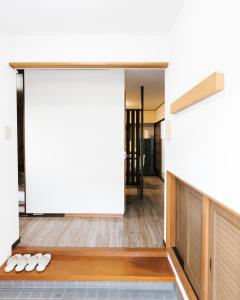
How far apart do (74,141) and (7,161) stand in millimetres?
1466

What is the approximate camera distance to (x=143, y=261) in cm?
264

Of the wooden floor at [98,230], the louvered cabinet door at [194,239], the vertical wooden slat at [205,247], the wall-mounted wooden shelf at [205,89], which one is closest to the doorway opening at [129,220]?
the wooden floor at [98,230]

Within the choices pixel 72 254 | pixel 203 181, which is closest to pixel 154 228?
pixel 72 254

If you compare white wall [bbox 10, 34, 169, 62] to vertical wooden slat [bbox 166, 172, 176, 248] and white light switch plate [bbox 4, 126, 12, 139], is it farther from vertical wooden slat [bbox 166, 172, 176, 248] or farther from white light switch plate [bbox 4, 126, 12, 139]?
vertical wooden slat [bbox 166, 172, 176, 248]

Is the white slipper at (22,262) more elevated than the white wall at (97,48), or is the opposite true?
the white wall at (97,48)

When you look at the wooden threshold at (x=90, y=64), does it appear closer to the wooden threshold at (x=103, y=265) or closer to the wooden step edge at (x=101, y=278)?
the wooden threshold at (x=103, y=265)

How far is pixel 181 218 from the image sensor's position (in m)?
2.43

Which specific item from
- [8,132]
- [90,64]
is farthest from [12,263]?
[90,64]

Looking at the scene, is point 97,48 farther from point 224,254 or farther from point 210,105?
point 224,254

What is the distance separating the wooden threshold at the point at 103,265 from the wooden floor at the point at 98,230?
0.50 feet

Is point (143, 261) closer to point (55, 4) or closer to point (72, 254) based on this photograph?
point (72, 254)

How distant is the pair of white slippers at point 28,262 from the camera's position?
2.43 m

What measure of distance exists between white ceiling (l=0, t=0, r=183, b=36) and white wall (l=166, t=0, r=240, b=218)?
0.25m

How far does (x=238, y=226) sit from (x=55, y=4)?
2.18m
